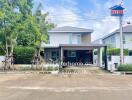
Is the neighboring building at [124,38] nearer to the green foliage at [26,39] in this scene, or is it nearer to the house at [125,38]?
the house at [125,38]

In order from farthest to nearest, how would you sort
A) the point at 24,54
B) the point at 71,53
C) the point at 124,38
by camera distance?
1. the point at 124,38
2. the point at 71,53
3. the point at 24,54

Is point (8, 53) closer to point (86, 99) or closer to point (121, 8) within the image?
point (121, 8)

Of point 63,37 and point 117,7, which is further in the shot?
point 63,37

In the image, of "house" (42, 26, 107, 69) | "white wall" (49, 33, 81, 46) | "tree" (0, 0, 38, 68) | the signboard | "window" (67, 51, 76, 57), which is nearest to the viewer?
"tree" (0, 0, 38, 68)

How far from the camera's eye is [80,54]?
49062 millimetres

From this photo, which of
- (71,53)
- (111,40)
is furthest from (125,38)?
(71,53)

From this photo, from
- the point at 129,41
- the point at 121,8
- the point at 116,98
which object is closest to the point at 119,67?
the point at 121,8

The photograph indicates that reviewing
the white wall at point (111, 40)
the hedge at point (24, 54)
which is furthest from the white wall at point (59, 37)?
the white wall at point (111, 40)

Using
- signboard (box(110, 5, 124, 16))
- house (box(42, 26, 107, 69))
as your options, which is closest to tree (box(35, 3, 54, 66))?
house (box(42, 26, 107, 69))

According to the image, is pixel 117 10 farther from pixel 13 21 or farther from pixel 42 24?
pixel 13 21

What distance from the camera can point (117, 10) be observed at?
37938 millimetres

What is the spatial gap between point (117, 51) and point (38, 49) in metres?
12.4

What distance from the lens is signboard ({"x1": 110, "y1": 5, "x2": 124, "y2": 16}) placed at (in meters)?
37.7

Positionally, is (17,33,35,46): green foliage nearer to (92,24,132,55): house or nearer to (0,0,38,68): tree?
(0,0,38,68): tree
